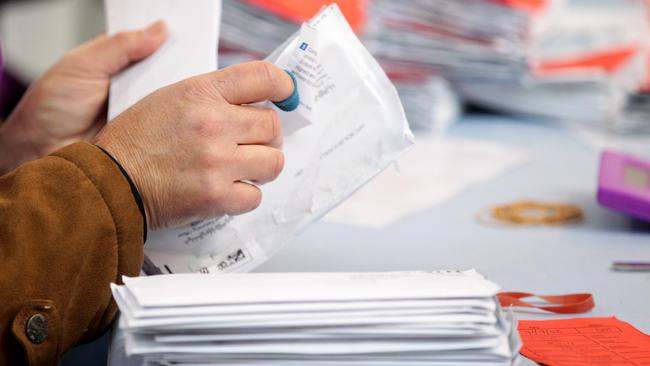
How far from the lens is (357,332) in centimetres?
Result: 55

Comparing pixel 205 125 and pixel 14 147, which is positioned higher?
pixel 205 125

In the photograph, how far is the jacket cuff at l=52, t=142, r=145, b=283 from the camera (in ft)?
2.16

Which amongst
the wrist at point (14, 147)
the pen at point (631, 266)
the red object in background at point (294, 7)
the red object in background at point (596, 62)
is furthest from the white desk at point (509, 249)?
the red object in background at point (596, 62)

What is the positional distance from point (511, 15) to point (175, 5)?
2.82 feet

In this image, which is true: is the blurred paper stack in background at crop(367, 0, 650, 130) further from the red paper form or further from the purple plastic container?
the red paper form

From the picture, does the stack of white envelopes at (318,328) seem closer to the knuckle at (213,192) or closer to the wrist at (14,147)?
the knuckle at (213,192)

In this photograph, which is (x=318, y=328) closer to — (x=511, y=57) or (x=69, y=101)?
(x=69, y=101)

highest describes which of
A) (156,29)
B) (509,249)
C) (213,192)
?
(156,29)

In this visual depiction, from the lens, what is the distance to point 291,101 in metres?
0.74

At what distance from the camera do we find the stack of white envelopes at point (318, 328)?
54 centimetres

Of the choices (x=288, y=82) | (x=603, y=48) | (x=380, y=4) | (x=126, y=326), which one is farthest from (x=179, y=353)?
(x=603, y=48)

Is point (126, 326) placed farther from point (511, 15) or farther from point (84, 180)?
point (511, 15)

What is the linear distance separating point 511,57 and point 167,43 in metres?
0.90

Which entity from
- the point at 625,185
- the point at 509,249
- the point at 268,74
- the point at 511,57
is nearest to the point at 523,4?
the point at 511,57
